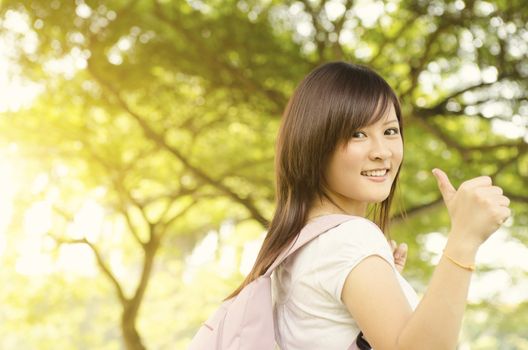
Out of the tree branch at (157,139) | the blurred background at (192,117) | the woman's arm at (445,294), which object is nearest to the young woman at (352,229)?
the woman's arm at (445,294)

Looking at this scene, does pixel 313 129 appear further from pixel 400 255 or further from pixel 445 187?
pixel 400 255

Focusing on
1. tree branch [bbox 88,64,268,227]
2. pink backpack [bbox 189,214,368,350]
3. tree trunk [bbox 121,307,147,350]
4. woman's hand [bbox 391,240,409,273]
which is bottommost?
tree trunk [bbox 121,307,147,350]

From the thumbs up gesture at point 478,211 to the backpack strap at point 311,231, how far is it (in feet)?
0.83

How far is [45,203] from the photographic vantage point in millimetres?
10297

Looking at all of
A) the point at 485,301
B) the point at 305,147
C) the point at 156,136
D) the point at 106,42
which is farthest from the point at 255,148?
the point at 305,147

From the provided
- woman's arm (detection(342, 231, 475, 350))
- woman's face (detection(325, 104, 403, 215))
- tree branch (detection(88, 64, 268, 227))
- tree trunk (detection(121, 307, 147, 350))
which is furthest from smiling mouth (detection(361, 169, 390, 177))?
tree trunk (detection(121, 307, 147, 350))

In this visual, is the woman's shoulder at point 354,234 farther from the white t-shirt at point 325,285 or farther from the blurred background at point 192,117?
the blurred background at point 192,117

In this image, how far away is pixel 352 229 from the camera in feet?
4.99

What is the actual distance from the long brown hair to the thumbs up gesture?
0.33 m

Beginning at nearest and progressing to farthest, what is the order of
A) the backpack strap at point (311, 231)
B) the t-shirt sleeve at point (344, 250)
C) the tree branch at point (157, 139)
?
the t-shirt sleeve at point (344, 250)
the backpack strap at point (311, 231)
the tree branch at point (157, 139)

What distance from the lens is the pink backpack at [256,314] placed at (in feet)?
5.21

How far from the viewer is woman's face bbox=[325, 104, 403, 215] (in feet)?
5.38

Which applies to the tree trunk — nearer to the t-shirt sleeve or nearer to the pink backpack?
the pink backpack

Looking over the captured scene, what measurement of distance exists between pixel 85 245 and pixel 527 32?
5940 mm
